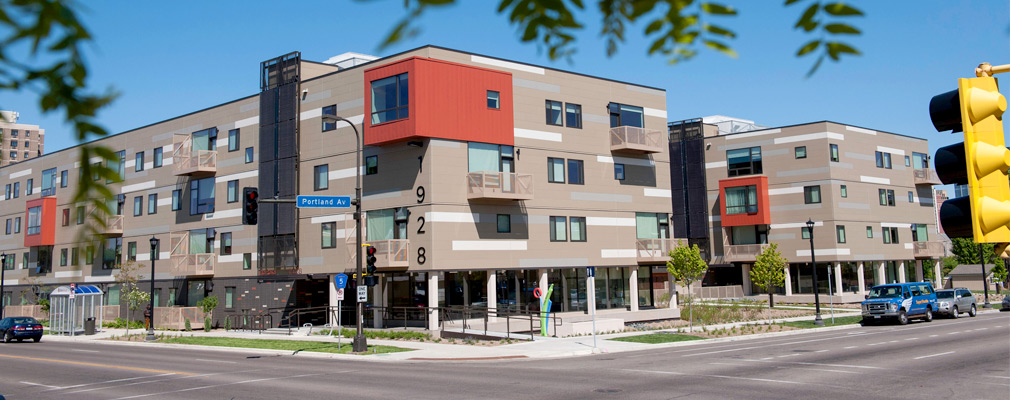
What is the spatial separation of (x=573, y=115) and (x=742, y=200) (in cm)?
2685

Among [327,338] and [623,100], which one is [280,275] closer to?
[327,338]

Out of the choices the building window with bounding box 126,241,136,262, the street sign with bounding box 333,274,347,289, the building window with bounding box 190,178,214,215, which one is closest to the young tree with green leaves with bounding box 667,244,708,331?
the street sign with bounding box 333,274,347,289

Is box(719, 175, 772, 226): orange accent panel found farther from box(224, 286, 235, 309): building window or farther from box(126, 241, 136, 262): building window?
box(126, 241, 136, 262): building window

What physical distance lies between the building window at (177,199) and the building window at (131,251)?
563cm

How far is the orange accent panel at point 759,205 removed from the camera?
206ft

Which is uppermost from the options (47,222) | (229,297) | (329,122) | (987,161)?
(329,122)

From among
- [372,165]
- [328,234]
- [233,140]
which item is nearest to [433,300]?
[372,165]

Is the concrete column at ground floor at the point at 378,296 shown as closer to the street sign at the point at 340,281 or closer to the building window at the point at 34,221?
the street sign at the point at 340,281

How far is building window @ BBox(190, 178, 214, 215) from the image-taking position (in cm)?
4838

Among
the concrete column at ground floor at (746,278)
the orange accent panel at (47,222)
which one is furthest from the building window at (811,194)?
the orange accent panel at (47,222)

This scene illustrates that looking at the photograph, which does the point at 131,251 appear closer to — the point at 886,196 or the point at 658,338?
the point at 658,338

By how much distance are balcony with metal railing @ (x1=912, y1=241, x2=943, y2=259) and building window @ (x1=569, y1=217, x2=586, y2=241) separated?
38.7 metres

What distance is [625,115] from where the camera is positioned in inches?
1785

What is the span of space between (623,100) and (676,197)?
23.8 m
